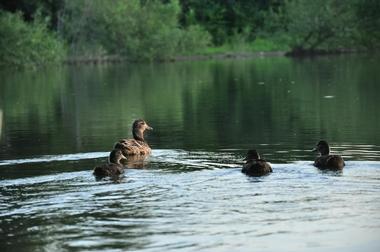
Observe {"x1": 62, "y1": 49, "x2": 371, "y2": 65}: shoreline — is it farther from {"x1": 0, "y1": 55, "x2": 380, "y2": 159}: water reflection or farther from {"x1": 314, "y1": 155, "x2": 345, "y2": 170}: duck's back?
{"x1": 314, "y1": 155, "x2": 345, "y2": 170}: duck's back

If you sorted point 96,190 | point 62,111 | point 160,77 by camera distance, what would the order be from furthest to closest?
point 160,77, point 62,111, point 96,190

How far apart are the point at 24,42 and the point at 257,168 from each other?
55.1 m

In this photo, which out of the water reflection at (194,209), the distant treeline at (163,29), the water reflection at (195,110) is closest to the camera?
the water reflection at (194,209)

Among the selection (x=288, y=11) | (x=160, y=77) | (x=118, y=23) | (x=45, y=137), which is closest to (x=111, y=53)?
(x=118, y=23)

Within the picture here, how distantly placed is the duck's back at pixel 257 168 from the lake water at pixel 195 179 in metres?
0.16

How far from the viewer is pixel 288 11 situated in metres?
88.4

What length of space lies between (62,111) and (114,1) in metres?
48.7

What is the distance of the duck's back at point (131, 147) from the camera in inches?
755

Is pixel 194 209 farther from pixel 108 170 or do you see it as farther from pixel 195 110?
pixel 195 110

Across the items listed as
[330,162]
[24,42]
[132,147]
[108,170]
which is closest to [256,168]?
[330,162]

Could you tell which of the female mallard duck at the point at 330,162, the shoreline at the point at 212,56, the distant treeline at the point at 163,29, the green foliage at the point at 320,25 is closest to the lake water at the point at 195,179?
the female mallard duck at the point at 330,162

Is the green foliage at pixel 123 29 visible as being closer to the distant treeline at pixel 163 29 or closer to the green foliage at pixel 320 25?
the distant treeline at pixel 163 29

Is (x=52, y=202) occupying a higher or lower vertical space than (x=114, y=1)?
lower

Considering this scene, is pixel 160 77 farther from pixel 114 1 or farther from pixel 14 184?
pixel 14 184
